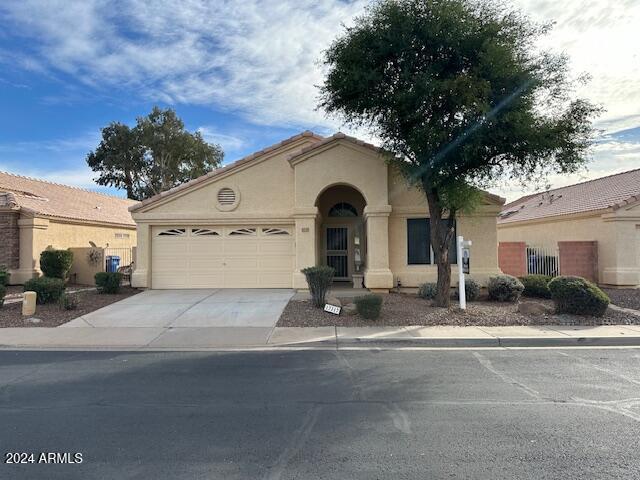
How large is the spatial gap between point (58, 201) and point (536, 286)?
73.3 feet

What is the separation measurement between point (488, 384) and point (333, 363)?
2.44m

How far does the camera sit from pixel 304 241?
14711mm

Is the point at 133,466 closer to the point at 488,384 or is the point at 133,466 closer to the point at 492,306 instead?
the point at 488,384

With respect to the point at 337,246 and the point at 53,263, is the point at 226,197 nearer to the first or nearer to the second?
the point at 337,246

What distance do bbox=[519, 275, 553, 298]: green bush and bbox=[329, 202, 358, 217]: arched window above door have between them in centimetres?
695

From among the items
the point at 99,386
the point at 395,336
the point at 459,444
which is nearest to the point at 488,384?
the point at 459,444

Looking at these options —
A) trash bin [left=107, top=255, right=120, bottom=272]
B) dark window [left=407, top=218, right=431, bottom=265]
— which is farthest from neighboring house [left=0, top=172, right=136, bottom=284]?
dark window [left=407, top=218, right=431, bottom=265]

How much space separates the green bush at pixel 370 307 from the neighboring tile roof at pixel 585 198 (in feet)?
39.3

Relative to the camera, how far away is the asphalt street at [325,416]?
3744 mm

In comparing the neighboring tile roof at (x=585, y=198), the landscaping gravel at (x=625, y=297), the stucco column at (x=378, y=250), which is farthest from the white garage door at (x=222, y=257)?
the neighboring tile roof at (x=585, y=198)

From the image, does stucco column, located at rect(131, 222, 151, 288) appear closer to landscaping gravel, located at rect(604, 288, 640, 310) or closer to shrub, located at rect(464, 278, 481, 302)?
shrub, located at rect(464, 278, 481, 302)

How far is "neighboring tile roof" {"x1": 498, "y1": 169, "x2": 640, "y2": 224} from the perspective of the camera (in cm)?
1735

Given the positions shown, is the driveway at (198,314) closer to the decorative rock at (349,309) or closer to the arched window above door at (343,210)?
the decorative rock at (349,309)

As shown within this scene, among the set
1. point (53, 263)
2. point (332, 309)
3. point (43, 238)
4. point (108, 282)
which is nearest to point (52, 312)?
point (108, 282)
